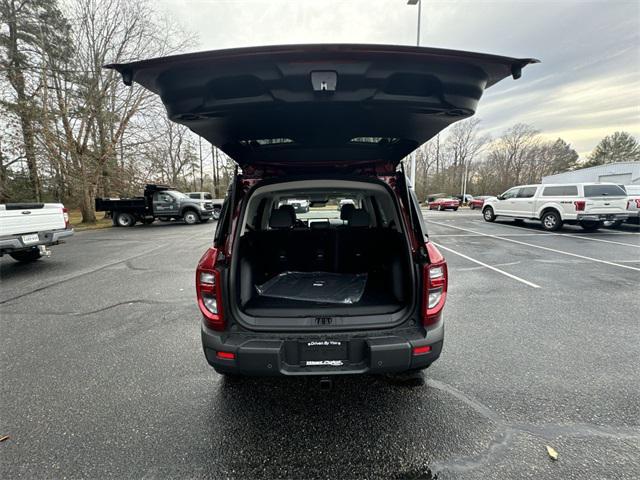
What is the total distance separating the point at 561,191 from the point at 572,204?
0.87 m

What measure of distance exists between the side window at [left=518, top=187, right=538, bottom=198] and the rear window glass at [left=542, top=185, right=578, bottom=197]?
548 millimetres

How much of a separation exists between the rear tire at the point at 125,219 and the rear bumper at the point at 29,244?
1026 cm

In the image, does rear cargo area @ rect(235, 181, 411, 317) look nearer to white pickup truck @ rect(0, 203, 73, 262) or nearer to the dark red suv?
the dark red suv

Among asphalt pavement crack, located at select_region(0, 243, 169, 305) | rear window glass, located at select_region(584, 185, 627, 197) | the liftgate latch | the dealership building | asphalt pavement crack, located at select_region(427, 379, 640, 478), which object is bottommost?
asphalt pavement crack, located at select_region(427, 379, 640, 478)

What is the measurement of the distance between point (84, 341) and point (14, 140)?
53.8 ft

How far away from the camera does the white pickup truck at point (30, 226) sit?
497cm

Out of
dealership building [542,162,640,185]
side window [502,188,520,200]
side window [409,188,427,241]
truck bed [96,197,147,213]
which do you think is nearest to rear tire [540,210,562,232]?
side window [502,188,520,200]

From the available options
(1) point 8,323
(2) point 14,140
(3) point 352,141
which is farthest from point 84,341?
(2) point 14,140

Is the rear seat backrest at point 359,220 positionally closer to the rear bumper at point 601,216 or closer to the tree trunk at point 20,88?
the rear bumper at point 601,216

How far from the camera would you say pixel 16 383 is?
2346mm

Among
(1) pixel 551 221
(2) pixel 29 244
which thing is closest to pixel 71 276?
(2) pixel 29 244

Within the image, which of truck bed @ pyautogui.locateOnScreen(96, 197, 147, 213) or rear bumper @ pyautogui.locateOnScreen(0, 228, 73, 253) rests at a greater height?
truck bed @ pyautogui.locateOnScreen(96, 197, 147, 213)

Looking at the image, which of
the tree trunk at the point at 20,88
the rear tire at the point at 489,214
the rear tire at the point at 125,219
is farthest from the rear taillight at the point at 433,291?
the tree trunk at the point at 20,88

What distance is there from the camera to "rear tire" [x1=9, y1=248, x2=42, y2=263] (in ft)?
21.4
